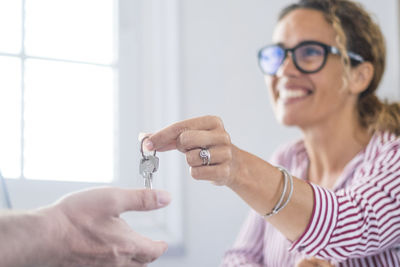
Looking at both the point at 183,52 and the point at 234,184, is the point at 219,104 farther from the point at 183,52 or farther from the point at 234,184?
the point at 234,184

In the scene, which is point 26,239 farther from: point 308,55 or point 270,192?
point 308,55

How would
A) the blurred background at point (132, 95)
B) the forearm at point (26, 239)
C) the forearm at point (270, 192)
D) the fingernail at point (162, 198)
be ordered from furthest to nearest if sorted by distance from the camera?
the blurred background at point (132, 95) → the forearm at point (270, 192) → the fingernail at point (162, 198) → the forearm at point (26, 239)

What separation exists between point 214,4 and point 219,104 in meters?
0.36

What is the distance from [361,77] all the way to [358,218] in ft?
1.66

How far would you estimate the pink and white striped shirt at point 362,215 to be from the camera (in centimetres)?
99

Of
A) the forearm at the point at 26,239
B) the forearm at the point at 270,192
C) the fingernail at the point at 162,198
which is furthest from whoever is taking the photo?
the forearm at the point at 270,192

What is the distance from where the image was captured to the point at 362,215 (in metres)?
1.02

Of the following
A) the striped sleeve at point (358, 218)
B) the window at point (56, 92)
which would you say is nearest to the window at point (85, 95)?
the window at point (56, 92)

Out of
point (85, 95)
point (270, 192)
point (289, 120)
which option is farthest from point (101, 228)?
point (85, 95)

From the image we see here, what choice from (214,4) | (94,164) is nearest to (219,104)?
→ (214,4)

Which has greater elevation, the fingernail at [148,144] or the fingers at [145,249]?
the fingernail at [148,144]

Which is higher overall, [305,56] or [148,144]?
[305,56]

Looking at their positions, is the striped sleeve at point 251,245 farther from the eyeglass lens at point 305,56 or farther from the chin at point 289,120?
the eyeglass lens at point 305,56

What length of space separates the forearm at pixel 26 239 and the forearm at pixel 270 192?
1.35 ft
